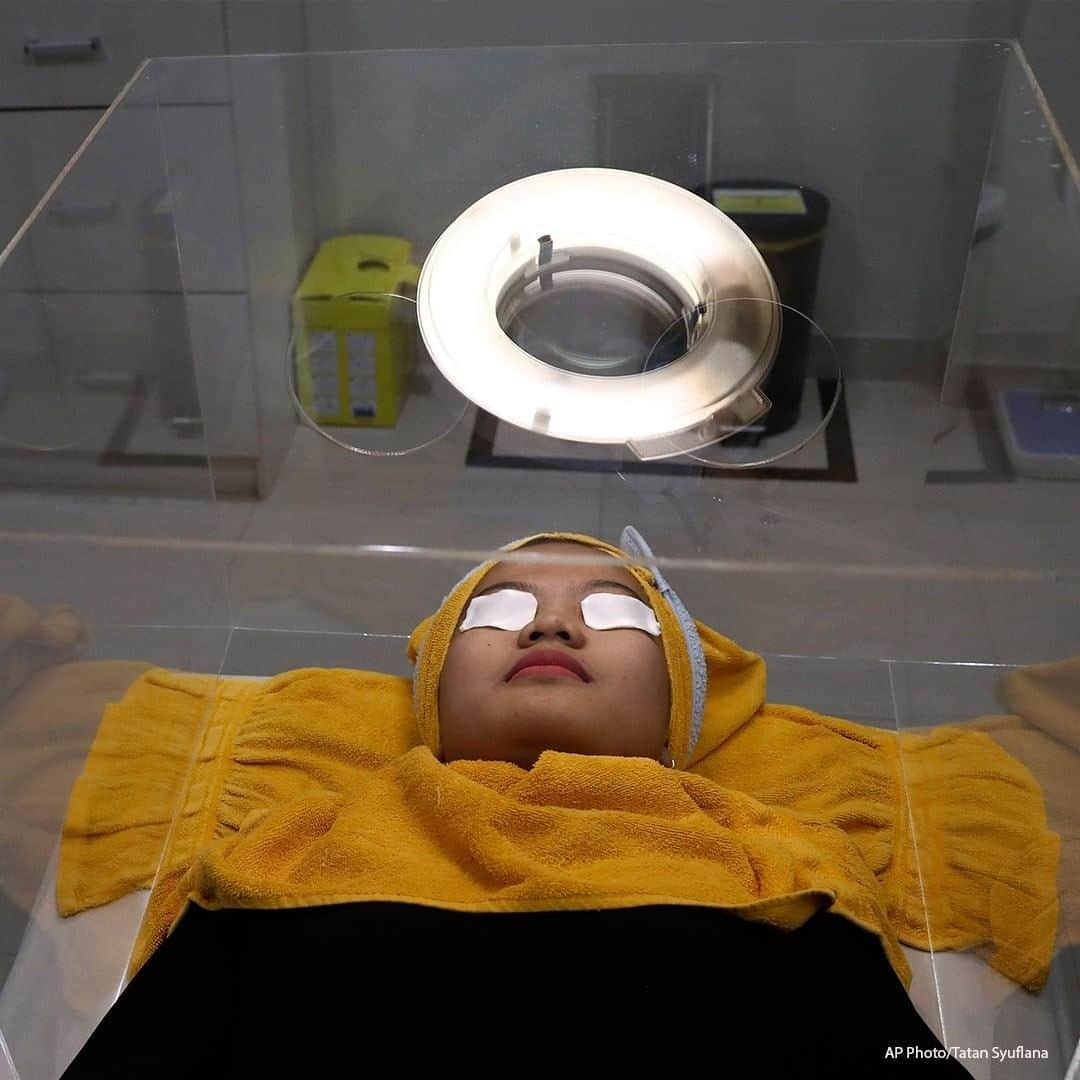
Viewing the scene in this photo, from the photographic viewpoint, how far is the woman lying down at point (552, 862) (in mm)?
906

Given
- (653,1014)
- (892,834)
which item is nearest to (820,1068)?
(653,1014)

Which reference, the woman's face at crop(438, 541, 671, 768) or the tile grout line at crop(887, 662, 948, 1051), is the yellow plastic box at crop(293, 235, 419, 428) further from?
the tile grout line at crop(887, 662, 948, 1051)

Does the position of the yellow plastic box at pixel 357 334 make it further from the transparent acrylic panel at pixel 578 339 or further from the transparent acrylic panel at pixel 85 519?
the transparent acrylic panel at pixel 85 519

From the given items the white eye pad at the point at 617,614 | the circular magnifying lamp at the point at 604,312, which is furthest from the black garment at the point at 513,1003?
the circular magnifying lamp at the point at 604,312

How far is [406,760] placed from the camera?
3.44 feet

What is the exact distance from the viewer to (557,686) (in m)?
1.02

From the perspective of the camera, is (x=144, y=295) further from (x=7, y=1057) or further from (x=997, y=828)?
(x=997, y=828)

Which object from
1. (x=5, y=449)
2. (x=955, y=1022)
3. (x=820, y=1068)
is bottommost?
(x=955, y=1022)

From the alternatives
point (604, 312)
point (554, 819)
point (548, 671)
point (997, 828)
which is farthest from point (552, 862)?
point (604, 312)

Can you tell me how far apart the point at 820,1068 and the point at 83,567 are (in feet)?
2.04

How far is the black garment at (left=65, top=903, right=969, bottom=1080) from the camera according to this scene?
0.89m

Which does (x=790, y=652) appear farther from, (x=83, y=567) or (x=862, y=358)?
(x=83, y=567)

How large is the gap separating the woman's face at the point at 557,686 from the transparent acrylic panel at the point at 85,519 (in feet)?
0.76

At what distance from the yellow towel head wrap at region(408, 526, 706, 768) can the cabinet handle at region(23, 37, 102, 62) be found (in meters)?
0.84
